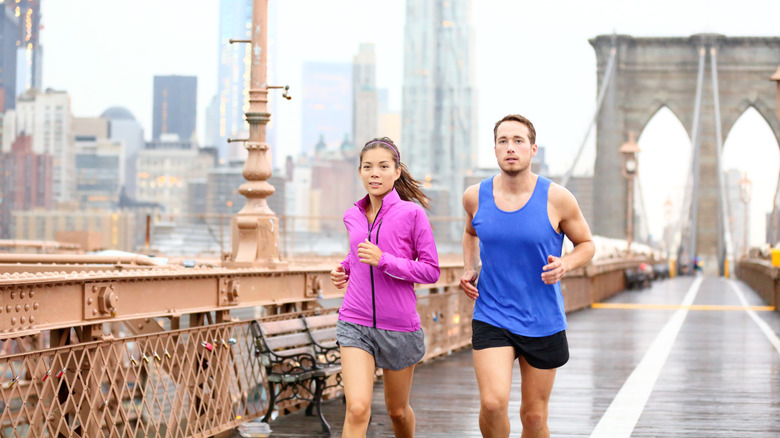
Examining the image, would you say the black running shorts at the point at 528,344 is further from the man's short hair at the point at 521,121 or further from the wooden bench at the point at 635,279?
the wooden bench at the point at 635,279

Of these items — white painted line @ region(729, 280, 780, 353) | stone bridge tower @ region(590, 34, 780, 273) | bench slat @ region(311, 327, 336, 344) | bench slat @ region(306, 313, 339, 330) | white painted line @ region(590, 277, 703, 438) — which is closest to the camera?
white painted line @ region(590, 277, 703, 438)

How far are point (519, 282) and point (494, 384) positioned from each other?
50 cm

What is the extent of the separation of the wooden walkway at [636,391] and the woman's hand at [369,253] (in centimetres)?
319

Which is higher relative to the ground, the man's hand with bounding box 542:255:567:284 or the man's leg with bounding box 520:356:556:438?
the man's hand with bounding box 542:255:567:284

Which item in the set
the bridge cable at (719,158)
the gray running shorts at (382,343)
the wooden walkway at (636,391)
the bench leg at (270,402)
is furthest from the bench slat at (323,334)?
the bridge cable at (719,158)

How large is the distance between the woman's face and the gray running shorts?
694mm

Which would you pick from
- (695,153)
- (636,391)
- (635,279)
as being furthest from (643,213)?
(636,391)

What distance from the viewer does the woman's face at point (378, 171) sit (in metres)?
5.58

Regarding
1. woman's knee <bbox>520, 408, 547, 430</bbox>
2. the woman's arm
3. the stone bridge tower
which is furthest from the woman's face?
the stone bridge tower

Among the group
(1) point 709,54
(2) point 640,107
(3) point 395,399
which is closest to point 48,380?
Result: (3) point 395,399

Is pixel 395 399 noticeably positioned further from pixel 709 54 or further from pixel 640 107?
pixel 709 54

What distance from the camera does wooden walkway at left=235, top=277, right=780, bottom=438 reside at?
28.2 ft

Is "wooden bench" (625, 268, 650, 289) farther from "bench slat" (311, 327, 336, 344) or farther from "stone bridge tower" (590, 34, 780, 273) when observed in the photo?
"stone bridge tower" (590, 34, 780, 273)

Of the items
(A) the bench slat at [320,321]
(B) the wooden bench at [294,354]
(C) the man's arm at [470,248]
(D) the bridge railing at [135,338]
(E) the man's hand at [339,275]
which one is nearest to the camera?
(C) the man's arm at [470,248]
